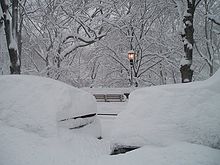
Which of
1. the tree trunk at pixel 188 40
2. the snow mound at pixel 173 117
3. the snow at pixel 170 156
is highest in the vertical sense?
the tree trunk at pixel 188 40

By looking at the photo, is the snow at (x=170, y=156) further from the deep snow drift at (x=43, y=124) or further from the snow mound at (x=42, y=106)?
the snow mound at (x=42, y=106)

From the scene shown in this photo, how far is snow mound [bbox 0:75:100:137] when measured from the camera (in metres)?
6.11

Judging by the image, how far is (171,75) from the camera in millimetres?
28625

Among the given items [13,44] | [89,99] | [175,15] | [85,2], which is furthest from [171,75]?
[89,99]

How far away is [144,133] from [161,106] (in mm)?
595

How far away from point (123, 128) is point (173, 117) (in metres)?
0.89

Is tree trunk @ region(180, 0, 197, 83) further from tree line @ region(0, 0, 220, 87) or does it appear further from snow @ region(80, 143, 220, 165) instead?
snow @ region(80, 143, 220, 165)

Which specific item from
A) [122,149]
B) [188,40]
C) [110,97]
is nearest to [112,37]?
[110,97]

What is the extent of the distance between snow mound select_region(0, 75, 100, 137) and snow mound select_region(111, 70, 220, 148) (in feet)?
5.00

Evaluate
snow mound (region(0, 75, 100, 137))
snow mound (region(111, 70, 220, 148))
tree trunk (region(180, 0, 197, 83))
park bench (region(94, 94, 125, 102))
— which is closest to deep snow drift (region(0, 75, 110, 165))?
snow mound (region(0, 75, 100, 137))

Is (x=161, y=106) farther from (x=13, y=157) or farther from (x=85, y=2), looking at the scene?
(x=85, y=2)

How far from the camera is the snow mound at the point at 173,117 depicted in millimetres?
4672

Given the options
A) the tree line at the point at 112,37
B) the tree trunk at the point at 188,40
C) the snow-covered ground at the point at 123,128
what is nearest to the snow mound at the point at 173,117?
the snow-covered ground at the point at 123,128

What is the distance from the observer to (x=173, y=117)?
16.1 feet
